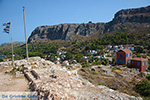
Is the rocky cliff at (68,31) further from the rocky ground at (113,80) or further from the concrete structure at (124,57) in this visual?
the rocky ground at (113,80)

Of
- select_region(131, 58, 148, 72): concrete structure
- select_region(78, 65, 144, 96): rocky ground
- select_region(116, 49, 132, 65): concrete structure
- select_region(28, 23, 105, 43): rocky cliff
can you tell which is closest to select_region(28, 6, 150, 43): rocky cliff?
select_region(28, 23, 105, 43): rocky cliff

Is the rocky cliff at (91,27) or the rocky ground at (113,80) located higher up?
the rocky cliff at (91,27)

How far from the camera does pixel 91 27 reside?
95.9 metres

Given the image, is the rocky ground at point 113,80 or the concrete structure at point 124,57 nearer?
the rocky ground at point 113,80

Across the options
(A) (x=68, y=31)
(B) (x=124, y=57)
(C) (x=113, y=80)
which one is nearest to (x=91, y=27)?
(A) (x=68, y=31)

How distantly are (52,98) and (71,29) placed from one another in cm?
10141

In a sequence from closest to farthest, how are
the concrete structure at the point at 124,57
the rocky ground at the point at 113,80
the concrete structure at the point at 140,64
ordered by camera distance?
the rocky ground at the point at 113,80
the concrete structure at the point at 140,64
the concrete structure at the point at 124,57

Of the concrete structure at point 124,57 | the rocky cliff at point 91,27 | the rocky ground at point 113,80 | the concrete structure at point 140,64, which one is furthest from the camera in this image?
the rocky cliff at point 91,27

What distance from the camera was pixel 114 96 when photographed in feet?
14.5

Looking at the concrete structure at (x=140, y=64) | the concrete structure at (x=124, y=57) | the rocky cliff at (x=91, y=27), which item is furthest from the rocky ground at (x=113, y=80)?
the rocky cliff at (x=91, y=27)

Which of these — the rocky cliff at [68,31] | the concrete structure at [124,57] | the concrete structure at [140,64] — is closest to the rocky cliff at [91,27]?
the rocky cliff at [68,31]

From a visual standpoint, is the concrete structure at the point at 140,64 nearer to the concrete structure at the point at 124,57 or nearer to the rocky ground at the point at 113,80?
the concrete structure at the point at 124,57

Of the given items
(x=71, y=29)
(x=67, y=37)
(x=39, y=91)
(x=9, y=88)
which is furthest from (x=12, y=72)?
(x=71, y=29)

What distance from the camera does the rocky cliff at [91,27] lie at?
71.8 meters
